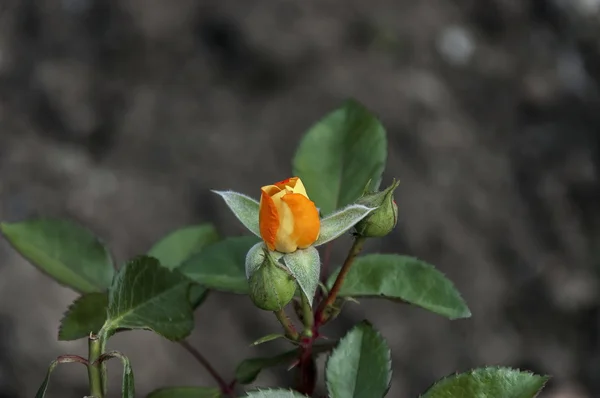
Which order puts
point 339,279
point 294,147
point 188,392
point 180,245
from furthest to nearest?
point 294,147 < point 180,245 < point 188,392 < point 339,279

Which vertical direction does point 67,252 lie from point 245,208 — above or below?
below

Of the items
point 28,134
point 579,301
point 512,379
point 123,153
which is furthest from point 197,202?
point 512,379

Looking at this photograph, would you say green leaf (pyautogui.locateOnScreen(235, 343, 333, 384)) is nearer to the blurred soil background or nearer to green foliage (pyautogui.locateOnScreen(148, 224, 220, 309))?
green foliage (pyautogui.locateOnScreen(148, 224, 220, 309))

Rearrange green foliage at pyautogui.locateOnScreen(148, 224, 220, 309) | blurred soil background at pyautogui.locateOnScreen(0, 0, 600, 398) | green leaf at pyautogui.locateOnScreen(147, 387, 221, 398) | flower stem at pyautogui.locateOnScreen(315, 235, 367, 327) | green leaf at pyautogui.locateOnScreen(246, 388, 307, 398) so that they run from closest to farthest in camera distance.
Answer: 1. green leaf at pyautogui.locateOnScreen(246, 388, 307, 398)
2. flower stem at pyautogui.locateOnScreen(315, 235, 367, 327)
3. green leaf at pyautogui.locateOnScreen(147, 387, 221, 398)
4. green foliage at pyautogui.locateOnScreen(148, 224, 220, 309)
5. blurred soil background at pyautogui.locateOnScreen(0, 0, 600, 398)

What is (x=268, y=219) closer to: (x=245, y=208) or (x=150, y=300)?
(x=245, y=208)

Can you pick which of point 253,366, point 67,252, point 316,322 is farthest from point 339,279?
point 67,252

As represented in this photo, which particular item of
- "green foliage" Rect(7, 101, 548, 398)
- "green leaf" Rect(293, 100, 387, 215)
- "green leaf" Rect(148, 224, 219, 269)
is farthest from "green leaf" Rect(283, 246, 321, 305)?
"green leaf" Rect(148, 224, 219, 269)

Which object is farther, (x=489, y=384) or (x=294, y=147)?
(x=294, y=147)
